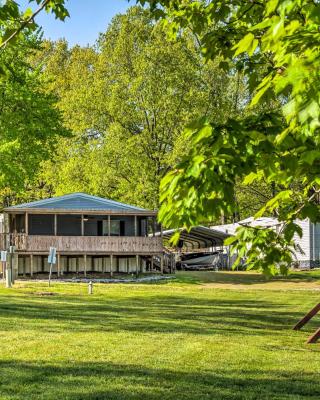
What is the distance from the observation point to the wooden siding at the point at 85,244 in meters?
38.9

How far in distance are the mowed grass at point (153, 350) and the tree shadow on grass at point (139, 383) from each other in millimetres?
14

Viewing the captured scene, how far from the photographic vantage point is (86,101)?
4972cm

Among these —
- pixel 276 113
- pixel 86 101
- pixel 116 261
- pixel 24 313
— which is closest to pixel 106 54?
pixel 86 101

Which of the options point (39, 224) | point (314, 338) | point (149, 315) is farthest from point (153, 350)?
point (39, 224)

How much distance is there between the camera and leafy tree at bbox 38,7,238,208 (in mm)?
47812

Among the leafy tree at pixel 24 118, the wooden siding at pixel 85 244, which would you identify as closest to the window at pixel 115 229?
the wooden siding at pixel 85 244

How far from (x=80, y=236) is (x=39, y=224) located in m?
3.88

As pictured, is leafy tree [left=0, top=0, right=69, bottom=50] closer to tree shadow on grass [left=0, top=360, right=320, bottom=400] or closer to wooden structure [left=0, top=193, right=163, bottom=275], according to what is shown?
tree shadow on grass [left=0, top=360, right=320, bottom=400]

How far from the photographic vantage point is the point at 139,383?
9383 mm

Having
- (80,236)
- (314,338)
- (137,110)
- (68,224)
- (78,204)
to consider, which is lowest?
(314,338)

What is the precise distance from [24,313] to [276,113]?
45.2 ft

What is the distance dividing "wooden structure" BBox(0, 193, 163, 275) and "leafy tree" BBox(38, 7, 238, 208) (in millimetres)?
5220

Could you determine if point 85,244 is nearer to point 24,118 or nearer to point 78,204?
point 78,204

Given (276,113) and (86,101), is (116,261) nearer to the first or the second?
(86,101)
